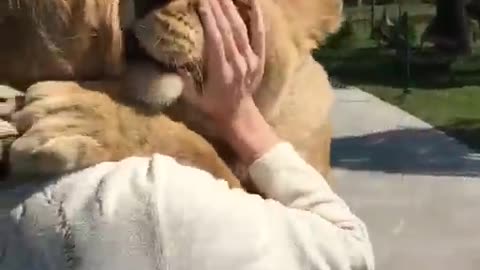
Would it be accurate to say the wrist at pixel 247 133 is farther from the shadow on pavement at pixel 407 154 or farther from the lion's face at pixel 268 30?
the shadow on pavement at pixel 407 154

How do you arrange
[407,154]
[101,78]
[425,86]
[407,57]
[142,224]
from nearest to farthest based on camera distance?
[142,224], [101,78], [407,154], [425,86], [407,57]

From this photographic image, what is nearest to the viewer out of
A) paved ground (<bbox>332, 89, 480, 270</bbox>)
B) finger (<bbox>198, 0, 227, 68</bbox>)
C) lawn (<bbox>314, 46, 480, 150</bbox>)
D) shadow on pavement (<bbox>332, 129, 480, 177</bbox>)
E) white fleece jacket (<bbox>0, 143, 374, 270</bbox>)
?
white fleece jacket (<bbox>0, 143, 374, 270</bbox>)

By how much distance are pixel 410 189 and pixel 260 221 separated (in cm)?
647

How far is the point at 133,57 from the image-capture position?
1.64 m

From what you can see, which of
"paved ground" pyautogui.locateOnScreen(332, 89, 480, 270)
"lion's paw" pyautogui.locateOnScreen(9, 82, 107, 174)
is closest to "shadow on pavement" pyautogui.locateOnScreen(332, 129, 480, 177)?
"paved ground" pyautogui.locateOnScreen(332, 89, 480, 270)

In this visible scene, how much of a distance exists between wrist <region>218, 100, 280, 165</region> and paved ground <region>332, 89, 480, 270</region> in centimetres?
431

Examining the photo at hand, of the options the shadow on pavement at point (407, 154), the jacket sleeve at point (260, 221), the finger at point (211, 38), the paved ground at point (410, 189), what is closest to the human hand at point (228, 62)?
the finger at point (211, 38)

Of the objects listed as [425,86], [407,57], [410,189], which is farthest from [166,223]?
[407,57]

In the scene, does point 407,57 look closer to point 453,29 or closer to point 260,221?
point 453,29

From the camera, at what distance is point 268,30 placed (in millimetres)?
1763

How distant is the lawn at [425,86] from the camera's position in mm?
11273

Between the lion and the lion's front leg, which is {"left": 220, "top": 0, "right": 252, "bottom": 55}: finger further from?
the lion's front leg

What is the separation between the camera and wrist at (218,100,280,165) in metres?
1.76

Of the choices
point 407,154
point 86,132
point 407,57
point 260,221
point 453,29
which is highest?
point 86,132
